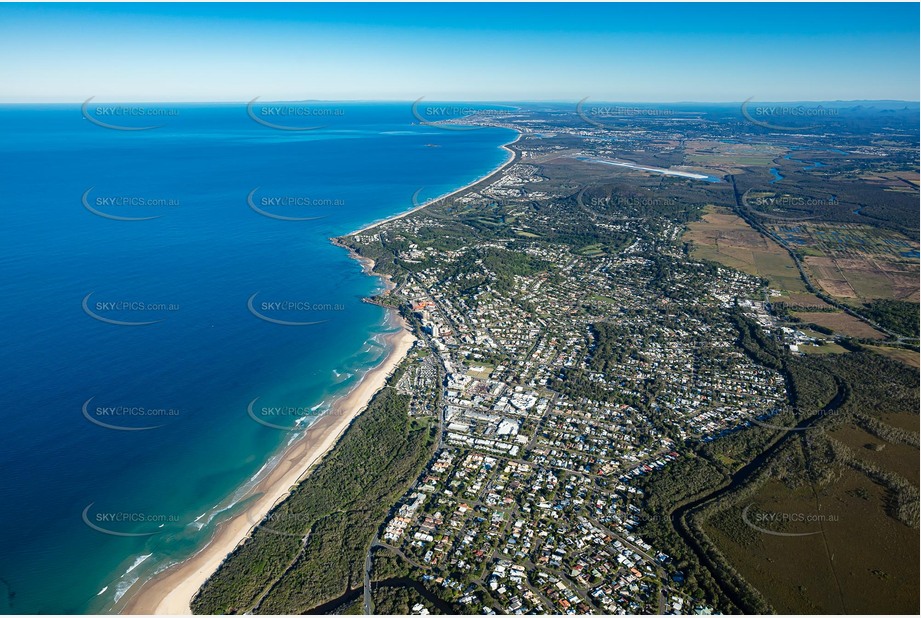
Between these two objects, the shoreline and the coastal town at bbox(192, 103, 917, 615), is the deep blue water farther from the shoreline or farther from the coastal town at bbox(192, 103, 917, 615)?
the coastal town at bbox(192, 103, 917, 615)

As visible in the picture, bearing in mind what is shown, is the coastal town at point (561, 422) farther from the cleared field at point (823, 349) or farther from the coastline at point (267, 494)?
the cleared field at point (823, 349)

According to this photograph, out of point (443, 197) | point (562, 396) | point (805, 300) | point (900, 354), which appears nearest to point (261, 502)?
point (562, 396)

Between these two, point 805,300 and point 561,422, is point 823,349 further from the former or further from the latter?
point 561,422

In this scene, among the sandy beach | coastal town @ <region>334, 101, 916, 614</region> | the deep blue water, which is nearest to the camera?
the sandy beach

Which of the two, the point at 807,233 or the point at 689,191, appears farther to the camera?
the point at 689,191

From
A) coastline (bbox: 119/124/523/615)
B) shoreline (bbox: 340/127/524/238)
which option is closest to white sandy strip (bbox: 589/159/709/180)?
shoreline (bbox: 340/127/524/238)

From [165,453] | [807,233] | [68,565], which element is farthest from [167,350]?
[807,233]

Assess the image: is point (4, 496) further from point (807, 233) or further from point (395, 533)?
point (807, 233)
